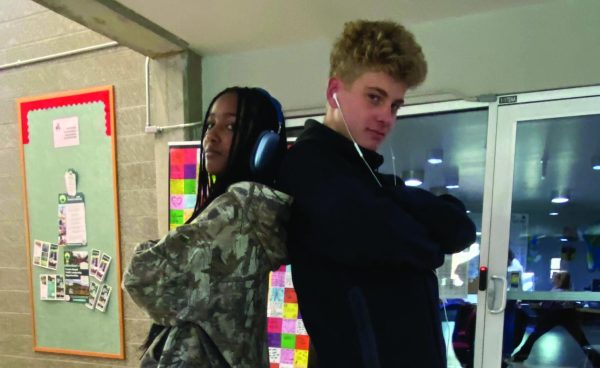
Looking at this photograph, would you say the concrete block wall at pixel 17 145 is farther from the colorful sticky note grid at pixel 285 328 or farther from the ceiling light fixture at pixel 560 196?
the ceiling light fixture at pixel 560 196

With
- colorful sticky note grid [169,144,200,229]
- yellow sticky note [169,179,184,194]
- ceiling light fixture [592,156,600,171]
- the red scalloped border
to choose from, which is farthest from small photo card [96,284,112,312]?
ceiling light fixture [592,156,600,171]

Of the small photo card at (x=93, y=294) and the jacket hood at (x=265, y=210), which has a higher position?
the jacket hood at (x=265, y=210)

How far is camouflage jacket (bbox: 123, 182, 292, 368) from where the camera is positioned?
75cm

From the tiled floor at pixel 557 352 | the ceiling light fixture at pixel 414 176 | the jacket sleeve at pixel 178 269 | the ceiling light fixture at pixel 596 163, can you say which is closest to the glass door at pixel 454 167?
the ceiling light fixture at pixel 414 176

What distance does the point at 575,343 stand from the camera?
209 centimetres

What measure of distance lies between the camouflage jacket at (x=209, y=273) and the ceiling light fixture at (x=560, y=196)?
1.77 meters

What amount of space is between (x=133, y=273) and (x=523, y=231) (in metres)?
1.88

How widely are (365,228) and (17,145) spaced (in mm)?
3022

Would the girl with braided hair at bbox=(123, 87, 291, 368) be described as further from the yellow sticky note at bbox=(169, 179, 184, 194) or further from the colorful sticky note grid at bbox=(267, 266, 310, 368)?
the yellow sticky note at bbox=(169, 179, 184, 194)

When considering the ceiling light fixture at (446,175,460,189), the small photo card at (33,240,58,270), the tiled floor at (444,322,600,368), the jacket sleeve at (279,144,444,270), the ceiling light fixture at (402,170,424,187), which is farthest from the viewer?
the small photo card at (33,240,58,270)

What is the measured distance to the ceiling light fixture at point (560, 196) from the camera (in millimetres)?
2021

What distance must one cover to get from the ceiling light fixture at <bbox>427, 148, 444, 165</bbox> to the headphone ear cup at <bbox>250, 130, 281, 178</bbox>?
1.62 meters

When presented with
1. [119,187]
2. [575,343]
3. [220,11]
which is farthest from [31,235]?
[575,343]

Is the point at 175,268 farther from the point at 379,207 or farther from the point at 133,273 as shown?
the point at 379,207
